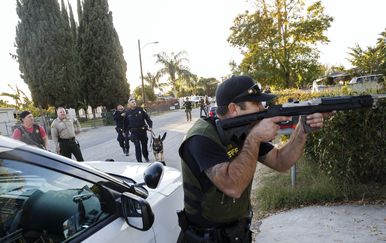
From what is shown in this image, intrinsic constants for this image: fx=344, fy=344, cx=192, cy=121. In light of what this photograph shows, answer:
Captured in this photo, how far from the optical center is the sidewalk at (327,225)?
3.58m

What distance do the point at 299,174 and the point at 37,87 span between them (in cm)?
2465

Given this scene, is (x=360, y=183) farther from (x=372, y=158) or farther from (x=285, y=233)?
(x=285, y=233)

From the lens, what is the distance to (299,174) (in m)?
5.48

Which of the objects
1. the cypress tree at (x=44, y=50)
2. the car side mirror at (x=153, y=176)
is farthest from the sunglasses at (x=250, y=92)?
the cypress tree at (x=44, y=50)

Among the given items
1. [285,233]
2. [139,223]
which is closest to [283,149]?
[139,223]

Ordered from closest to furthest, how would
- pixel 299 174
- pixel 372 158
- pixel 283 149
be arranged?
pixel 283 149, pixel 372 158, pixel 299 174

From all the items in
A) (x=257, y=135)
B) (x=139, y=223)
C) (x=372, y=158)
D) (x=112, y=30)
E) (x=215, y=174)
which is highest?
(x=112, y=30)

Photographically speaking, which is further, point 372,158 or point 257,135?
point 372,158

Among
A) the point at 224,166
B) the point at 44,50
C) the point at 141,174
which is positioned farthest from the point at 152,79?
the point at 224,166

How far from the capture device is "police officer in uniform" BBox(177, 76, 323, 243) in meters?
1.93

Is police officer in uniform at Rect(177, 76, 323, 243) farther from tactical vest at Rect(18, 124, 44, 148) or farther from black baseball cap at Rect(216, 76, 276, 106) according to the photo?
tactical vest at Rect(18, 124, 44, 148)

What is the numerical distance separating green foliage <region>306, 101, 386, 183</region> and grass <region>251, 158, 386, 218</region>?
0.14 m

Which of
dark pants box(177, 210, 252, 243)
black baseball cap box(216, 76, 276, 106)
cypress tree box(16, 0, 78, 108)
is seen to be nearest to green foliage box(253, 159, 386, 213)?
dark pants box(177, 210, 252, 243)

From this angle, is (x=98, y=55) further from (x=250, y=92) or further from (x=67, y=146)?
(x=250, y=92)
